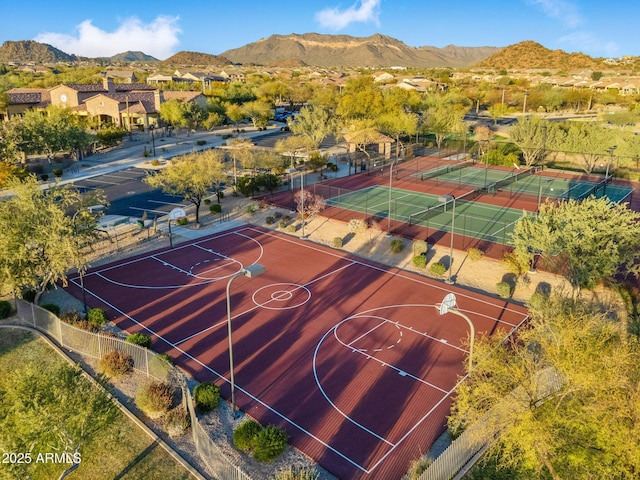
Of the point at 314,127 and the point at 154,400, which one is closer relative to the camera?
the point at 154,400

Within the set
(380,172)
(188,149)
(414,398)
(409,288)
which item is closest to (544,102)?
(380,172)

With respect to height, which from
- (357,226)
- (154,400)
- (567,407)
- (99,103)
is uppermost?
(99,103)

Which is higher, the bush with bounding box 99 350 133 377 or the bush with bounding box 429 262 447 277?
the bush with bounding box 429 262 447 277

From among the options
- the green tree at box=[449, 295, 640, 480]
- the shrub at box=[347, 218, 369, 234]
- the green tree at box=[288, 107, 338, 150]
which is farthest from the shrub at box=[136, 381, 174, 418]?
the green tree at box=[288, 107, 338, 150]

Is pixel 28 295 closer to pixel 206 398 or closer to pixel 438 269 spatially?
pixel 206 398

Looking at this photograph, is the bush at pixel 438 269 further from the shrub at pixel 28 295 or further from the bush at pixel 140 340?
the shrub at pixel 28 295

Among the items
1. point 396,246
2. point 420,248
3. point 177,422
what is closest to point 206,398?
point 177,422

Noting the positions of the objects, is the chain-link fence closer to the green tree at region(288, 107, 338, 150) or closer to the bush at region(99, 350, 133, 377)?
the bush at region(99, 350, 133, 377)
